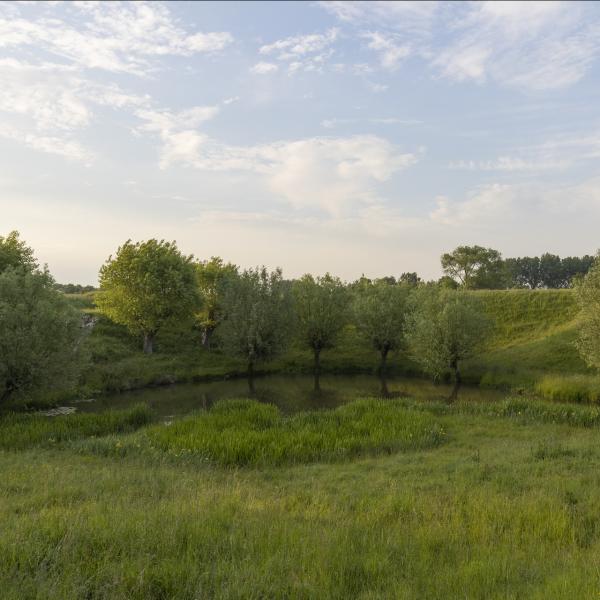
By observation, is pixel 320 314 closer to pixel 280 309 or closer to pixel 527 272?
pixel 280 309

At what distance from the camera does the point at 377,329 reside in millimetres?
51094

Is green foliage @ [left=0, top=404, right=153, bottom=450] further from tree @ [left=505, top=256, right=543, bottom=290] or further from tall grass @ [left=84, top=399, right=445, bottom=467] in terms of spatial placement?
tree @ [left=505, top=256, right=543, bottom=290]

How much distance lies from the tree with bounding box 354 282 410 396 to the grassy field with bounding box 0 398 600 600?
33122 mm

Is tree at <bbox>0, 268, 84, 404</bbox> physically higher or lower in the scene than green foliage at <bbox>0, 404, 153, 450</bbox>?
higher

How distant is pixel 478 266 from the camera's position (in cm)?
10519

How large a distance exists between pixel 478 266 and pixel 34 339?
96.3m

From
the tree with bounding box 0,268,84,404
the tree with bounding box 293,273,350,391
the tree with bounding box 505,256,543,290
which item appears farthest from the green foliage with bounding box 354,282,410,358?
the tree with bounding box 505,256,543,290

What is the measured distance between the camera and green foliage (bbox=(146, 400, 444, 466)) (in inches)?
688

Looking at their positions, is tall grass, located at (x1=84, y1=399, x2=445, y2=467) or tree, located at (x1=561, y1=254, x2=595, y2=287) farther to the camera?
tree, located at (x1=561, y1=254, x2=595, y2=287)

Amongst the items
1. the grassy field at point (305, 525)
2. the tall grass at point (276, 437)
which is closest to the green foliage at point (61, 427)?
the tall grass at point (276, 437)

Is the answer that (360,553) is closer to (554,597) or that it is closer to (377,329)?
(554,597)

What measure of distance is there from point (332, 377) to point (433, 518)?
4168 cm

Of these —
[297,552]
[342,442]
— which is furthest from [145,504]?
[342,442]

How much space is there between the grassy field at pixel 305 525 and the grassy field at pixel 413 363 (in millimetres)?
25088
